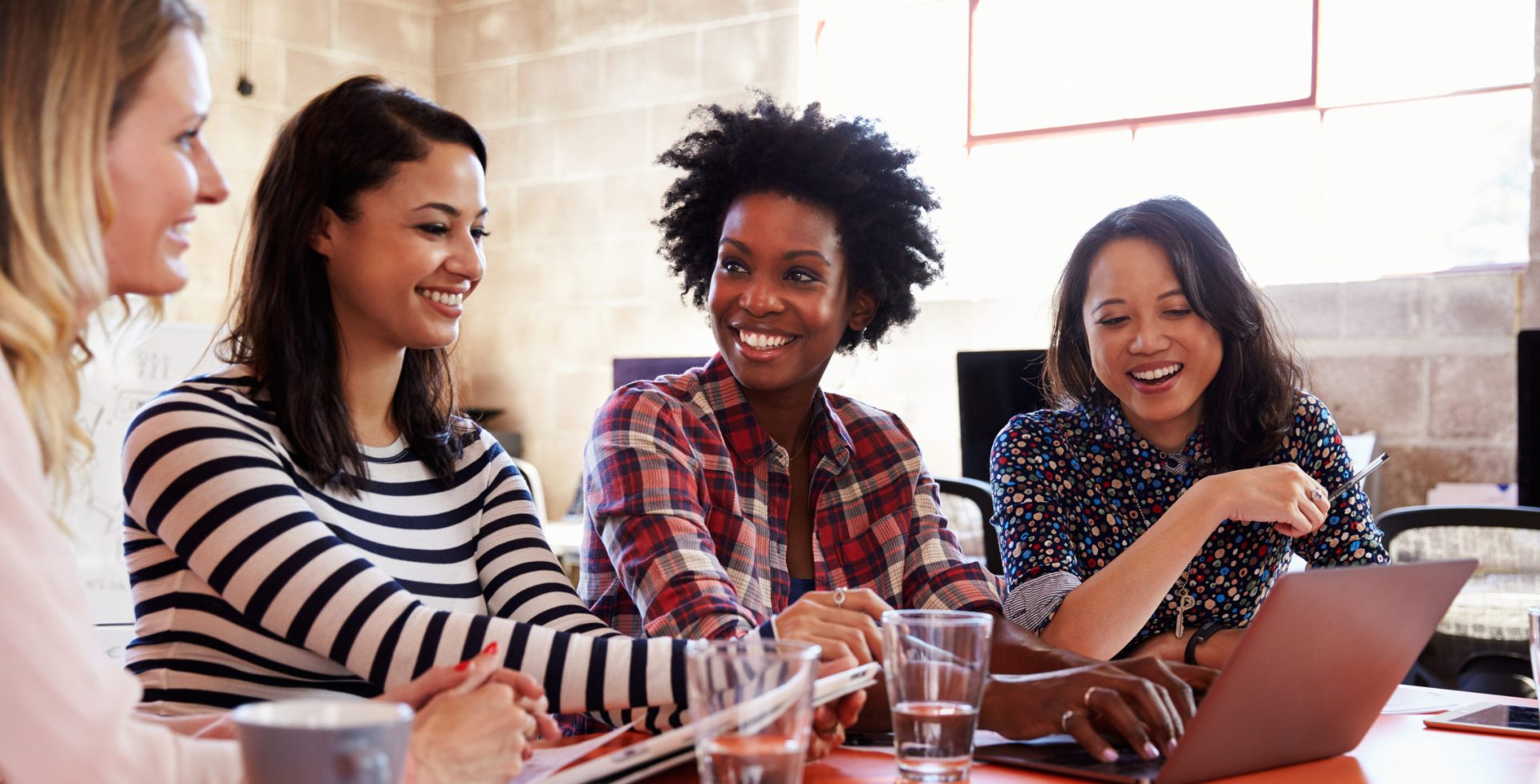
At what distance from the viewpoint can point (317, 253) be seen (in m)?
1.45

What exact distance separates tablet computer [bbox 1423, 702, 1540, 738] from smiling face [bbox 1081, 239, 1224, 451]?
0.61 meters

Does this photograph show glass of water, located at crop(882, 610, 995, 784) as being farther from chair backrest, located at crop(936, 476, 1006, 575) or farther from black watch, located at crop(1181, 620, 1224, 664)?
chair backrest, located at crop(936, 476, 1006, 575)

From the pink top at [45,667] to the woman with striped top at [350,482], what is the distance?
0.37m

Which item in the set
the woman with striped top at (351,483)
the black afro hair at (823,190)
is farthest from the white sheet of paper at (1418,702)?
the black afro hair at (823,190)

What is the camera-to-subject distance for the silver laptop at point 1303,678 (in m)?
0.95

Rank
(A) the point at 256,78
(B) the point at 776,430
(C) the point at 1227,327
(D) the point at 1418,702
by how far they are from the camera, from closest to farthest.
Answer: (D) the point at 1418,702
(B) the point at 776,430
(C) the point at 1227,327
(A) the point at 256,78

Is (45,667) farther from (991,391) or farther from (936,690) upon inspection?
(991,391)

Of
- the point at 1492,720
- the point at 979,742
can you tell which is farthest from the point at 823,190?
the point at 1492,720

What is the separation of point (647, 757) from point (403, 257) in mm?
770

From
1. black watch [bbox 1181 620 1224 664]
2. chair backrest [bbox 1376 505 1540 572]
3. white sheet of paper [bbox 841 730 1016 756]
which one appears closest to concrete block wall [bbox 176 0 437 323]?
chair backrest [bbox 1376 505 1540 572]

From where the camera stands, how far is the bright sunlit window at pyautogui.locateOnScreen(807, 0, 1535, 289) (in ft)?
12.5

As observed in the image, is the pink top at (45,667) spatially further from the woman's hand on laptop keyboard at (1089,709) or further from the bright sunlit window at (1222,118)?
the bright sunlit window at (1222,118)

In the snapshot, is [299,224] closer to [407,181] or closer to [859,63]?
[407,181]

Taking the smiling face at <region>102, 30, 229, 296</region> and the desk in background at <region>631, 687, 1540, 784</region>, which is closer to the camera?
the smiling face at <region>102, 30, 229, 296</region>
